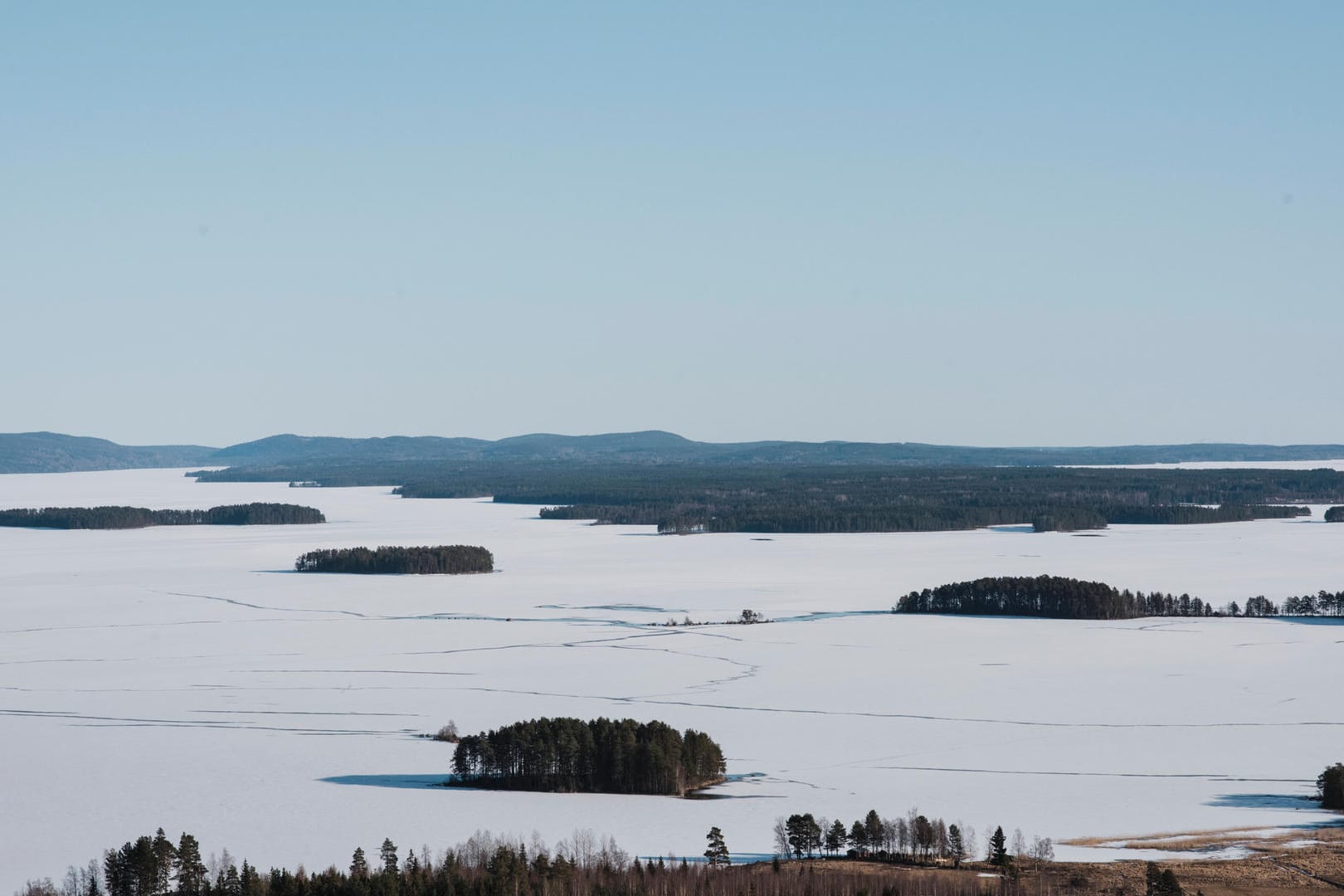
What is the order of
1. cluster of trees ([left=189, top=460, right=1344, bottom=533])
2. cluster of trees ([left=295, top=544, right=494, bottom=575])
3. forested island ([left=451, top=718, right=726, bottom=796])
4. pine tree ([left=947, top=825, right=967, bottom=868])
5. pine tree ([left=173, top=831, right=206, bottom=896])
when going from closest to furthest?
pine tree ([left=173, top=831, right=206, bottom=896])
pine tree ([left=947, top=825, right=967, bottom=868])
forested island ([left=451, top=718, right=726, bottom=796])
cluster of trees ([left=295, top=544, right=494, bottom=575])
cluster of trees ([left=189, top=460, right=1344, bottom=533])

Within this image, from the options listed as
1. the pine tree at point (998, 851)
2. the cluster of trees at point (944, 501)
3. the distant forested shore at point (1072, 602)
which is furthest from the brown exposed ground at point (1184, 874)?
the cluster of trees at point (944, 501)

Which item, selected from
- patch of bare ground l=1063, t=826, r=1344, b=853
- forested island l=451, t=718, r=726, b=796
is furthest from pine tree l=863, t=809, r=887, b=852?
forested island l=451, t=718, r=726, b=796

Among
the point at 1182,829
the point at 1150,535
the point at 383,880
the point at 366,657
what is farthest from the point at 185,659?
the point at 1150,535

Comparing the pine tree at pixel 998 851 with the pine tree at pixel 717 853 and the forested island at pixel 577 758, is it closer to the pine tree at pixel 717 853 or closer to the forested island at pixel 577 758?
the pine tree at pixel 717 853

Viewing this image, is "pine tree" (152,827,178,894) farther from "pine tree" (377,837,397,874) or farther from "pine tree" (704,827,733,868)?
"pine tree" (704,827,733,868)

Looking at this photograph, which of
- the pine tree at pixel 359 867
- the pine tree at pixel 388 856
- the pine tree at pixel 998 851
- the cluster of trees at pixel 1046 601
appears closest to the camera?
the pine tree at pixel 359 867

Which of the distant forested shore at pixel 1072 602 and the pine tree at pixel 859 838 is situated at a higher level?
the distant forested shore at pixel 1072 602

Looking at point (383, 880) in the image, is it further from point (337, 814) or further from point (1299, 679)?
point (1299, 679)

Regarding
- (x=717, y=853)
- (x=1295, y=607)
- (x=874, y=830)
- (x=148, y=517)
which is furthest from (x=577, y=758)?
(x=148, y=517)
